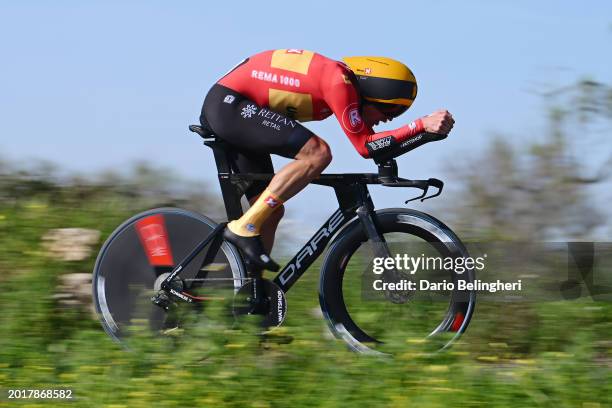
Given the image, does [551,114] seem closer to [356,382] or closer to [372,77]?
[372,77]

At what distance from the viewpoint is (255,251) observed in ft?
20.4

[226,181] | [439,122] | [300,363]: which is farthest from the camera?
[226,181]

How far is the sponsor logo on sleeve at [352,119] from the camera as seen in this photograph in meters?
6.03

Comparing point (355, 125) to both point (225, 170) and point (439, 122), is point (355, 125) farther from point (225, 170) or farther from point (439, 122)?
point (225, 170)

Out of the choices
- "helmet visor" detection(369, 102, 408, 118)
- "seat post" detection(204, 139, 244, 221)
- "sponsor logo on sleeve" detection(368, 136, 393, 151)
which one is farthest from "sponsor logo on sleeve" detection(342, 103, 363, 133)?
"seat post" detection(204, 139, 244, 221)

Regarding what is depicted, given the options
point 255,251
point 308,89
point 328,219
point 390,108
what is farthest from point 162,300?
point 390,108

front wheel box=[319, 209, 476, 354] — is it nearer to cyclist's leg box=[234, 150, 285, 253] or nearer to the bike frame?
the bike frame

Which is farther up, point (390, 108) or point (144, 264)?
point (390, 108)

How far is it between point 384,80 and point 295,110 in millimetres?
512

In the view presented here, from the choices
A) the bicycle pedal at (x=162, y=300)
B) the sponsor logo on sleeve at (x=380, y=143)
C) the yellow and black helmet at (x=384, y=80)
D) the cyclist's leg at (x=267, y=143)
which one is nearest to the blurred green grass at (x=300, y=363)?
the bicycle pedal at (x=162, y=300)

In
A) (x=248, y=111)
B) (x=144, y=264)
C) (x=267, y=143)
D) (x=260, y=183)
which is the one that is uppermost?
(x=248, y=111)

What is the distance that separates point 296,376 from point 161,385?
635 mm

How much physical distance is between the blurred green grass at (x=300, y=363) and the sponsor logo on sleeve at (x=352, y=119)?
3.59 feet

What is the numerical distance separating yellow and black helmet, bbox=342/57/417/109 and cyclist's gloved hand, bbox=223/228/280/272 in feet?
3.25
